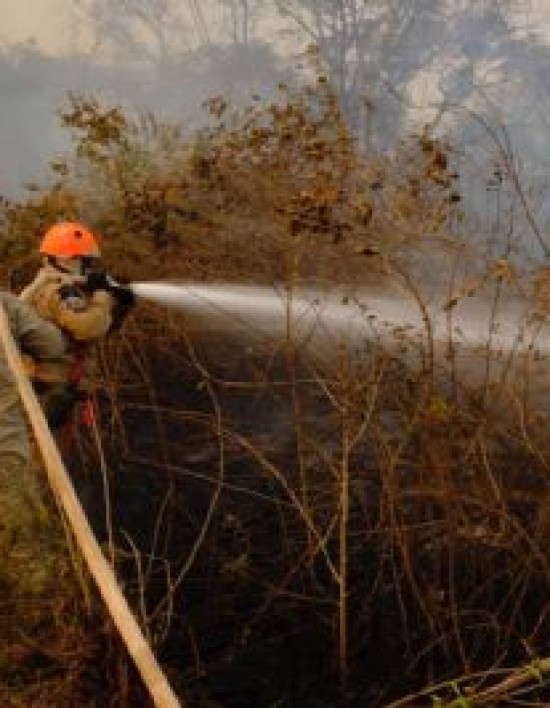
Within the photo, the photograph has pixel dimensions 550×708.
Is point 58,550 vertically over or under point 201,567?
over

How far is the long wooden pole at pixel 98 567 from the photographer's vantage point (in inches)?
97.6

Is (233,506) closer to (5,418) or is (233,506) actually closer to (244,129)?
(5,418)

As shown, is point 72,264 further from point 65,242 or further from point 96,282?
point 96,282

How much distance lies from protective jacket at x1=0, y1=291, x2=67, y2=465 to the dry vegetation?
1.16ft

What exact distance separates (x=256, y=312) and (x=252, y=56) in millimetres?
27066

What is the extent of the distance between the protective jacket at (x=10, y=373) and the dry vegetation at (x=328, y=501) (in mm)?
352

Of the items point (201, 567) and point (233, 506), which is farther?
point (233, 506)

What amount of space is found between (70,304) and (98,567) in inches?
111

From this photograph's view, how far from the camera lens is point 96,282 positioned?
5812 mm

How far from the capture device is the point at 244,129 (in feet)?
30.9

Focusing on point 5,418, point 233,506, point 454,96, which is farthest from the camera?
point 454,96

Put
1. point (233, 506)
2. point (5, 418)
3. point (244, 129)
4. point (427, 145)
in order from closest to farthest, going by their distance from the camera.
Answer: point (5, 418)
point (427, 145)
point (233, 506)
point (244, 129)

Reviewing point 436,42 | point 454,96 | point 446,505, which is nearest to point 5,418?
point 446,505

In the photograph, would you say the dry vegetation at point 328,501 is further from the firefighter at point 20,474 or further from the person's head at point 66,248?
the person's head at point 66,248
